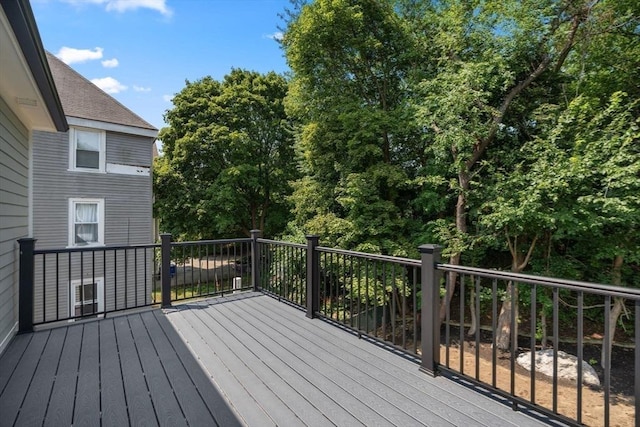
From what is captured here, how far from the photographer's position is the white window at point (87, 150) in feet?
27.9

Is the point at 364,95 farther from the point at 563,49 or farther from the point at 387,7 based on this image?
the point at 563,49

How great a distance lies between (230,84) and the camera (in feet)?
48.1

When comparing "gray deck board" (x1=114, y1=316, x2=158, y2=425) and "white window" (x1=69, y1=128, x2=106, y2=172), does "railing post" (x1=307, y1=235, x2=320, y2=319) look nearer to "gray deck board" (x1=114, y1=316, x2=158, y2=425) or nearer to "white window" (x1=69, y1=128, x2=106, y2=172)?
"gray deck board" (x1=114, y1=316, x2=158, y2=425)

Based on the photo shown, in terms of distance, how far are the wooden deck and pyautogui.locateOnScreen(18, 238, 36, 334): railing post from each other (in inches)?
6.4

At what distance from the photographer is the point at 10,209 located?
10.3ft

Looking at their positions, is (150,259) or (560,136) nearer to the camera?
(560,136)

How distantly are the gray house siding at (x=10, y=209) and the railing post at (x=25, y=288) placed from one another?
0.26 feet

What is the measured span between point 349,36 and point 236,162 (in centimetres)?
759

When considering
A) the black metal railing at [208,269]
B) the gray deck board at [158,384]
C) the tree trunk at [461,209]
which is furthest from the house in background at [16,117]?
the tree trunk at [461,209]

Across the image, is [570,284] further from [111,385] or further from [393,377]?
[111,385]

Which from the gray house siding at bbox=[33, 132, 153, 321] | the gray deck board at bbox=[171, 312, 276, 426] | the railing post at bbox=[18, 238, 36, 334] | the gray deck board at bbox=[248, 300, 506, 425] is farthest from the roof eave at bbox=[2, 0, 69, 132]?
the gray house siding at bbox=[33, 132, 153, 321]

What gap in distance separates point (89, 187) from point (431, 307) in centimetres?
981

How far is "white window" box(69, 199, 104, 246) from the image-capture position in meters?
8.56

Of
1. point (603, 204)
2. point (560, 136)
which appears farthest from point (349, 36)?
point (603, 204)
